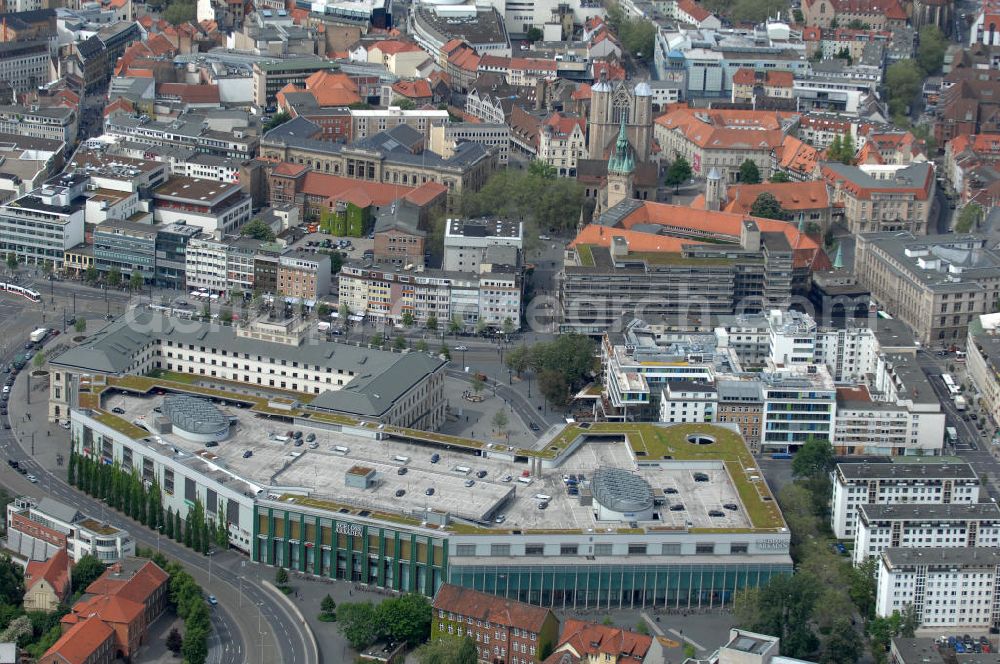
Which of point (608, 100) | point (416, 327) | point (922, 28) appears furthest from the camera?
point (922, 28)

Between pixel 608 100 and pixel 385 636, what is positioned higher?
pixel 608 100

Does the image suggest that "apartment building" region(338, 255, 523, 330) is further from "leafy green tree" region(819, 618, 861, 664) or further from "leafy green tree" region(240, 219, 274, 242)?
"leafy green tree" region(819, 618, 861, 664)

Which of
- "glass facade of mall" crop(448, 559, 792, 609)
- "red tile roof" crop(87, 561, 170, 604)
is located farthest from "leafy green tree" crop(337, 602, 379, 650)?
"red tile roof" crop(87, 561, 170, 604)

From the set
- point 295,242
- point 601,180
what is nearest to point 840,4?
point 601,180

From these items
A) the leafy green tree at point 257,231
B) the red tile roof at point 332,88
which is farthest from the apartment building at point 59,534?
the red tile roof at point 332,88

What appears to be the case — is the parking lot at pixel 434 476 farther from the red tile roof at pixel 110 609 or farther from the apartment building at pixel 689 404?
the red tile roof at pixel 110 609

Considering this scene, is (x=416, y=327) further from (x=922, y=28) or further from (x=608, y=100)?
(x=922, y=28)

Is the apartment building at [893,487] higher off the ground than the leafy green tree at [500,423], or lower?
higher

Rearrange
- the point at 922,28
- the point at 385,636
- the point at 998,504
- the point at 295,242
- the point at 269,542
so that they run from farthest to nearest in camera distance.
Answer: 1. the point at 922,28
2. the point at 295,242
3. the point at 998,504
4. the point at 269,542
5. the point at 385,636
